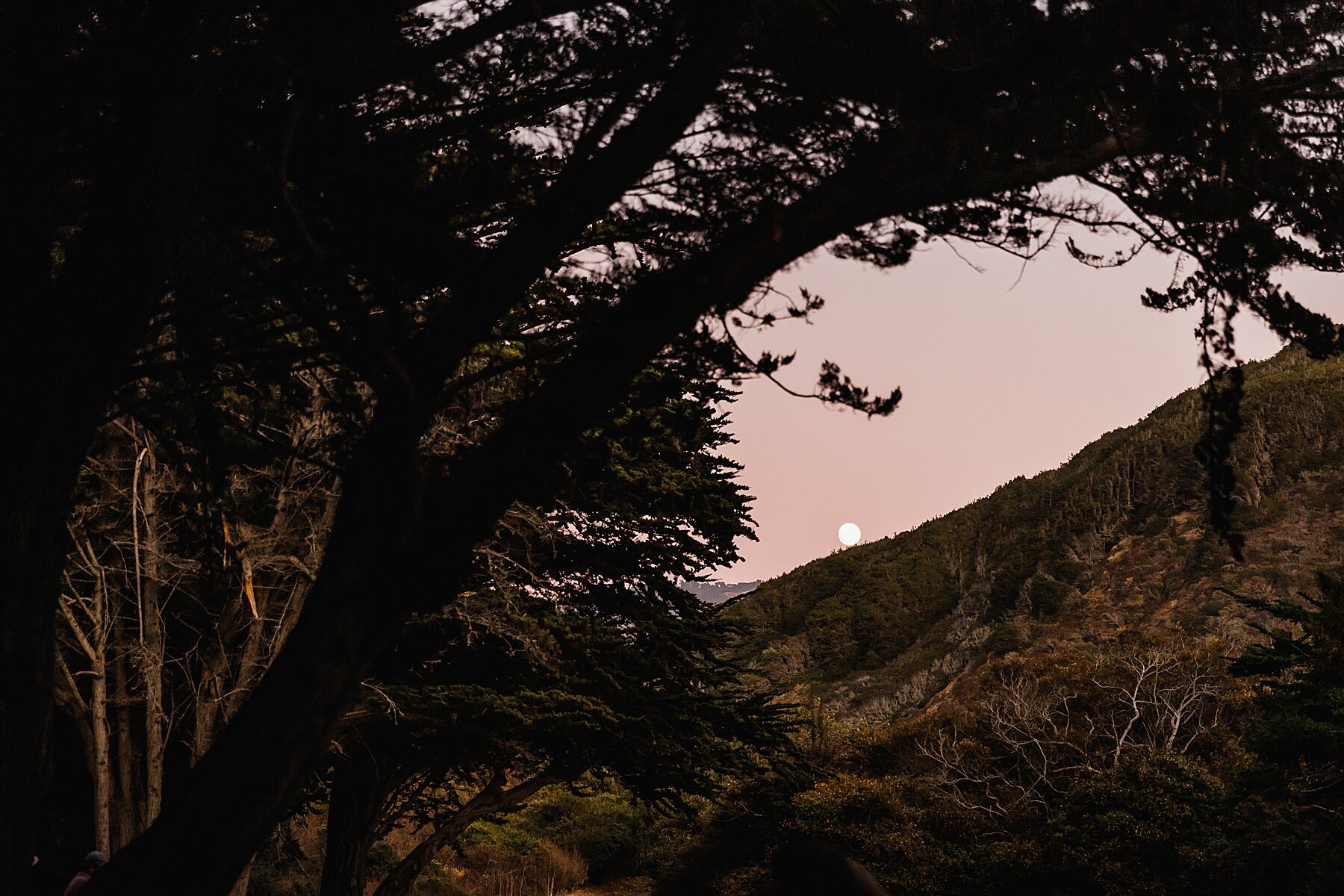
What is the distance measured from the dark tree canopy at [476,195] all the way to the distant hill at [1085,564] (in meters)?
18.7

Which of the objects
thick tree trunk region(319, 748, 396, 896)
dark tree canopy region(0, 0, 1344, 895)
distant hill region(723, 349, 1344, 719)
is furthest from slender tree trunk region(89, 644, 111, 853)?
distant hill region(723, 349, 1344, 719)

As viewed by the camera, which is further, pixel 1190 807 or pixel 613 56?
pixel 1190 807

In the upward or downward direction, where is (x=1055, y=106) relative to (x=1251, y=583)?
upward

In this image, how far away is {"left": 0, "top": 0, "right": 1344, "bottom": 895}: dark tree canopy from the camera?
3184 millimetres

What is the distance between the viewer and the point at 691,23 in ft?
12.7

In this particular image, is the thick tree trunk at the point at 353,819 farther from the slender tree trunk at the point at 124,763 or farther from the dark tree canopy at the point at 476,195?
the dark tree canopy at the point at 476,195

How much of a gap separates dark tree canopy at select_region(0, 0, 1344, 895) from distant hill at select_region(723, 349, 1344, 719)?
18725 millimetres

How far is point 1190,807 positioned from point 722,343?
11.6 metres

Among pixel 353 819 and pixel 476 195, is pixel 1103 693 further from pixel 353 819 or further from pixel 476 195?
pixel 476 195

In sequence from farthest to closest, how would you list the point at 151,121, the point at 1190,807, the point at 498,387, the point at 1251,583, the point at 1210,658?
the point at 1251,583 < the point at 1210,658 < the point at 1190,807 < the point at 498,387 < the point at 151,121

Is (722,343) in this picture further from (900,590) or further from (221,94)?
(900,590)

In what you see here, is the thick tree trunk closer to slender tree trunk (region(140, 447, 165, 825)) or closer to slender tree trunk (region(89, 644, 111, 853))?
slender tree trunk (region(140, 447, 165, 825))

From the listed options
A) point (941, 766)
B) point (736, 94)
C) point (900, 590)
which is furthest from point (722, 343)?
point (900, 590)

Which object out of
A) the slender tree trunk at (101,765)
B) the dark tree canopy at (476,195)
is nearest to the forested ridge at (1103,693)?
the dark tree canopy at (476,195)
